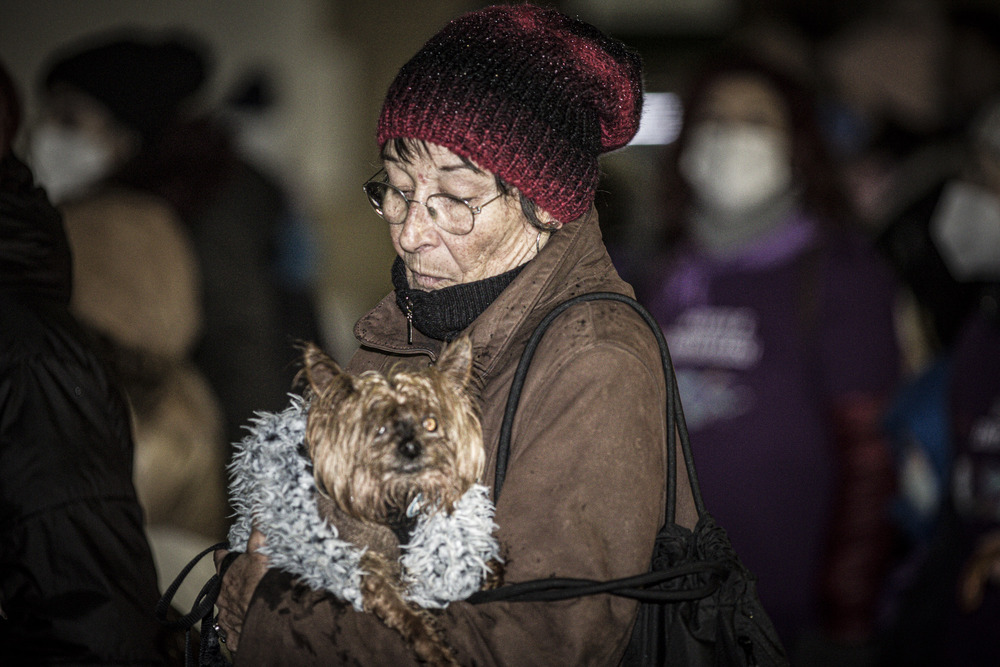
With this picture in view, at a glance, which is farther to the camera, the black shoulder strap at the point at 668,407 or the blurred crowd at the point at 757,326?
the blurred crowd at the point at 757,326

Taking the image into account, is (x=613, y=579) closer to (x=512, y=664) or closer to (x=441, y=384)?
(x=512, y=664)

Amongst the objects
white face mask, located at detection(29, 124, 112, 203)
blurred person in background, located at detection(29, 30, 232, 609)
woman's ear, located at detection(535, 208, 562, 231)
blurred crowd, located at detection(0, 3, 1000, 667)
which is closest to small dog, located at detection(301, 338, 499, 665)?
woman's ear, located at detection(535, 208, 562, 231)

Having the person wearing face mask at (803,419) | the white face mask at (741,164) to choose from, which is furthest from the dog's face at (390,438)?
the white face mask at (741,164)

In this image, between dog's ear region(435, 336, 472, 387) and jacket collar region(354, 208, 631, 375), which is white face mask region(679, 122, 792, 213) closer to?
jacket collar region(354, 208, 631, 375)

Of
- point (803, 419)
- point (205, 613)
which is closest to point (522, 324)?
point (205, 613)

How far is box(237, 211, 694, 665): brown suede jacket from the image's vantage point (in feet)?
5.16

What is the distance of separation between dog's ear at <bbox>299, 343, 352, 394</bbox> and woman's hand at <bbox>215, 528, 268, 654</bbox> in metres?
0.32

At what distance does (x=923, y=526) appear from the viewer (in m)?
3.75

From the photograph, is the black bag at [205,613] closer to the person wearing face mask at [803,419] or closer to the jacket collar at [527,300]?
the jacket collar at [527,300]

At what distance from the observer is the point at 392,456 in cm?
150

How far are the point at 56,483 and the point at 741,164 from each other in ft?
9.72

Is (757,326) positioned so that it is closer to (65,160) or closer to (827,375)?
(827,375)

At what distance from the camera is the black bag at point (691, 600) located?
5.52ft

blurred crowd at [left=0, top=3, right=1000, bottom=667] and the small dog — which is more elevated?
the small dog
